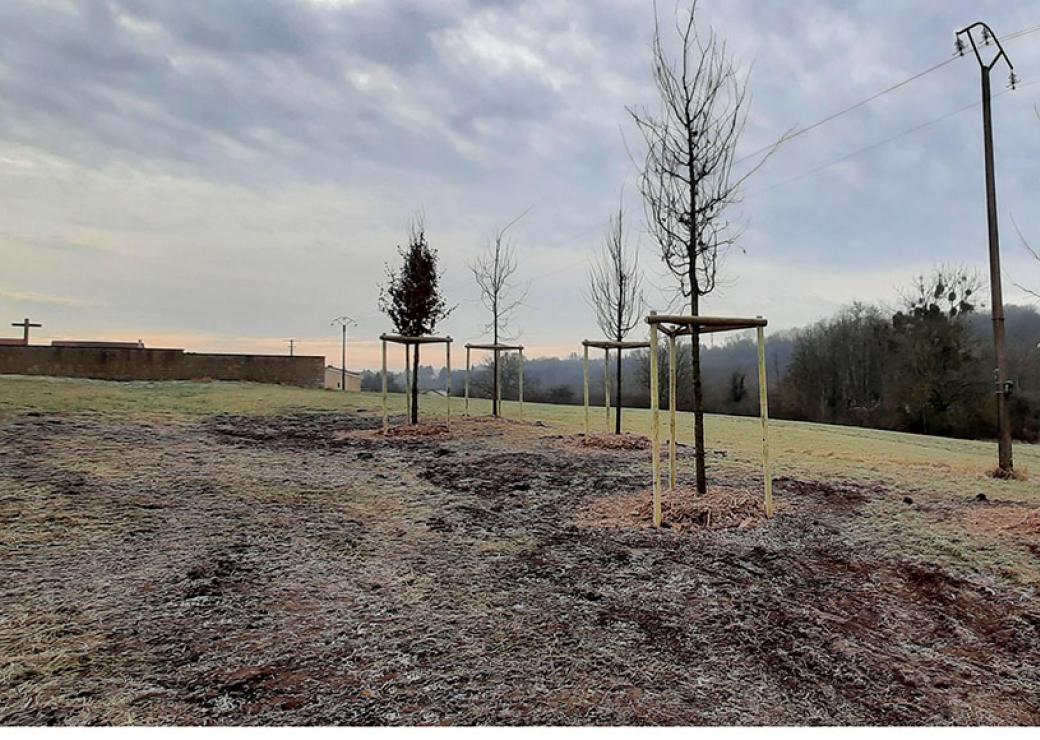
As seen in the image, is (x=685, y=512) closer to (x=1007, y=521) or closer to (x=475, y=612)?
(x=475, y=612)

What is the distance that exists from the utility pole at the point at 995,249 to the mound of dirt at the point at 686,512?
4345 millimetres

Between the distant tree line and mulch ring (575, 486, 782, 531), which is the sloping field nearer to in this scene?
mulch ring (575, 486, 782, 531)

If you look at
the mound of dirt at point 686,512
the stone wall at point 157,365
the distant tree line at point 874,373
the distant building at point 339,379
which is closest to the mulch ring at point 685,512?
the mound of dirt at point 686,512

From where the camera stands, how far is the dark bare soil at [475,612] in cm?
243

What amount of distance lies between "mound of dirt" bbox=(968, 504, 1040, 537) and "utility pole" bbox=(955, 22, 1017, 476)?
8.05 ft

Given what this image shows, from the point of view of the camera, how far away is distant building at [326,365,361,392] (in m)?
34.3

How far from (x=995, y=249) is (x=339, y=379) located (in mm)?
34414

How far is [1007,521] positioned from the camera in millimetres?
5293

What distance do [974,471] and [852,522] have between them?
16.2ft

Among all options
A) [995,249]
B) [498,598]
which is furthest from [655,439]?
[995,249]

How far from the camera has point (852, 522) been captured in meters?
5.44

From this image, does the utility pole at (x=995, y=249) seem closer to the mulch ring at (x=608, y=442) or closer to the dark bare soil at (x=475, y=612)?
the dark bare soil at (x=475, y=612)

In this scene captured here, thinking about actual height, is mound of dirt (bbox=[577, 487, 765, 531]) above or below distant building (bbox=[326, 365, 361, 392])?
below

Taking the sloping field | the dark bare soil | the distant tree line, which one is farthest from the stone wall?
the dark bare soil
